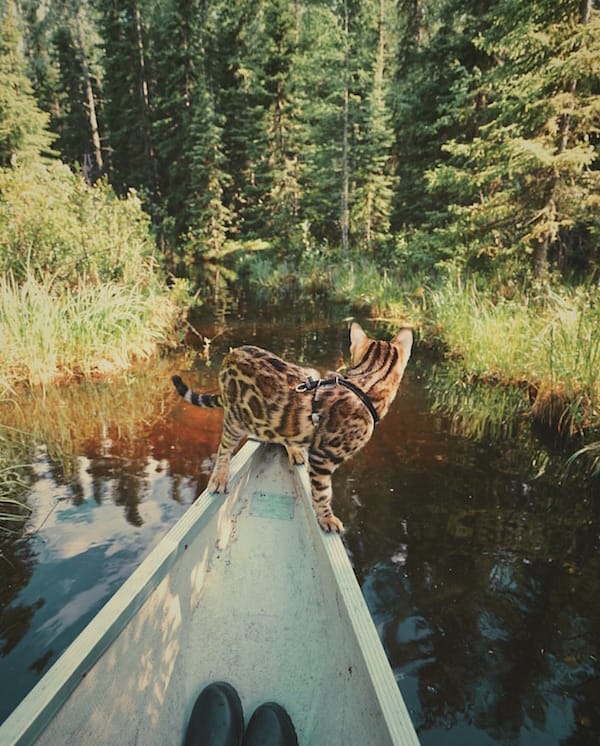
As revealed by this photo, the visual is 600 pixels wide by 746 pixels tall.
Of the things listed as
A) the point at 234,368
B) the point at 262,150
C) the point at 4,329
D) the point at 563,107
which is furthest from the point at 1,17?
the point at 234,368

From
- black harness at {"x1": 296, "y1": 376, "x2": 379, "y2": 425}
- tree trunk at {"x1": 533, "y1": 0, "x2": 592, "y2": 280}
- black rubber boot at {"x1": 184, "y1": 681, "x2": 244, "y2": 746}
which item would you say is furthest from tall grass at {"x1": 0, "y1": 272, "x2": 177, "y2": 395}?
tree trunk at {"x1": 533, "y1": 0, "x2": 592, "y2": 280}

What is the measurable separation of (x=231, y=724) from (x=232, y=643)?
46 centimetres

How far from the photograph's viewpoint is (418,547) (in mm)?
3645

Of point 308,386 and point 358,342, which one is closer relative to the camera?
point 308,386

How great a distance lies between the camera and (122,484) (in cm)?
446

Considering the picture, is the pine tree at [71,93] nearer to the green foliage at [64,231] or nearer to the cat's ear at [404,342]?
the green foliage at [64,231]

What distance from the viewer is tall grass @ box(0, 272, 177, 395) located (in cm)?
631

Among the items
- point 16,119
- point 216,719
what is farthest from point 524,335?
point 16,119

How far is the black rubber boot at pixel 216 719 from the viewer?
1873mm

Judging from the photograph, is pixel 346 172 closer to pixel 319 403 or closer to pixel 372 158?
pixel 372 158

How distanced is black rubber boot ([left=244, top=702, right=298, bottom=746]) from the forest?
4.51m

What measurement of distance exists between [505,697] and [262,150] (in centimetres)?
2420

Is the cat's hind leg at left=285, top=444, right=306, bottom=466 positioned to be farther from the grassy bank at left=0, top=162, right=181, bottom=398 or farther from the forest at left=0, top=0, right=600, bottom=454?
the grassy bank at left=0, top=162, right=181, bottom=398

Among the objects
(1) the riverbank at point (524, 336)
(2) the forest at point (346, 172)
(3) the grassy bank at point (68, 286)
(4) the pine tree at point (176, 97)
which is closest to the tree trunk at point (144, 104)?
(2) the forest at point (346, 172)
